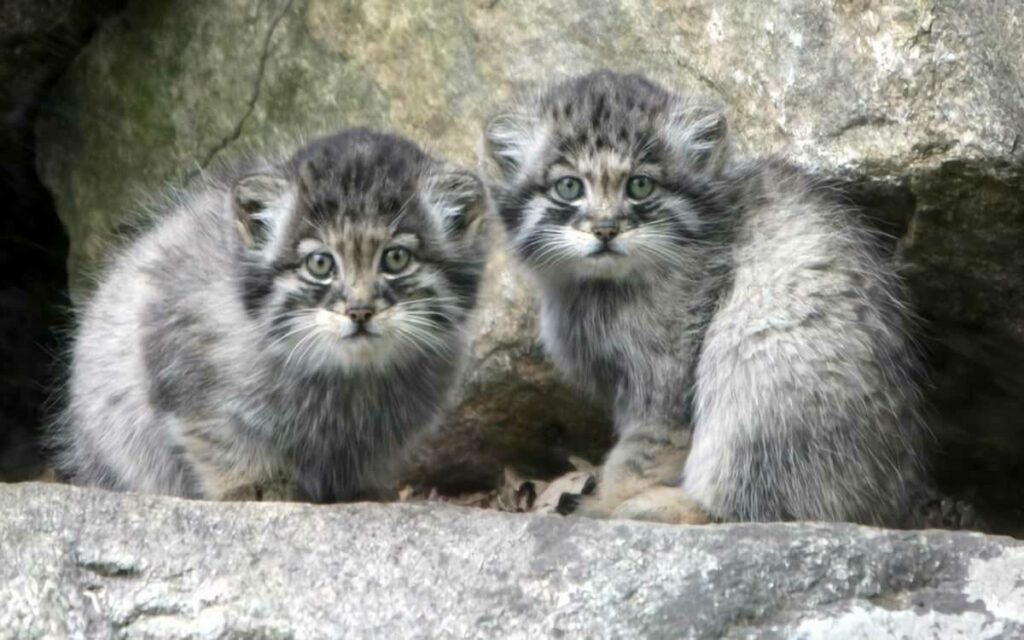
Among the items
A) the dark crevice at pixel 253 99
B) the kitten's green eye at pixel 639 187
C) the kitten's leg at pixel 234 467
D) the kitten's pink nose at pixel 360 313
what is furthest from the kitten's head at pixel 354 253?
the dark crevice at pixel 253 99

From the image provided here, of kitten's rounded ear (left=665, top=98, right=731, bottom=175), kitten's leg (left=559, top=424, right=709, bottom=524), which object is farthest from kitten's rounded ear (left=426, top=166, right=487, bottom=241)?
kitten's leg (left=559, top=424, right=709, bottom=524)

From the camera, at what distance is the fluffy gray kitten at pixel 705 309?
15.5 ft

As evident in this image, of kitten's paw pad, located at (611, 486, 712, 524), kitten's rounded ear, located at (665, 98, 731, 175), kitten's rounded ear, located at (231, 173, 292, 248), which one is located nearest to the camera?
kitten's rounded ear, located at (231, 173, 292, 248)

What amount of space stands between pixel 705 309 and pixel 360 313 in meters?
1.14

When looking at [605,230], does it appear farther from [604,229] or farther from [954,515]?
[954,515]

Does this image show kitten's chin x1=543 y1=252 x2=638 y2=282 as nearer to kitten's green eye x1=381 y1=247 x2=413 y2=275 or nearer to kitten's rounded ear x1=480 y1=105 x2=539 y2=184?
kitten's rounded ear x1=480 y1=105 x2=539 y2=184

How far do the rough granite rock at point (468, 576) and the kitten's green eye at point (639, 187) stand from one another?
48.0 inches

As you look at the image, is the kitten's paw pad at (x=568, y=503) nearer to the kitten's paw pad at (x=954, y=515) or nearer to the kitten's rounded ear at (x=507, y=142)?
the kitten's rounded ear at (x=507, y=142)

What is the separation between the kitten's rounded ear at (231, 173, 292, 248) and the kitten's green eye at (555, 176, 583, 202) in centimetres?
84

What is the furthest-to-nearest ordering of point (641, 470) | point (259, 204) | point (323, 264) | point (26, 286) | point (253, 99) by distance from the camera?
point (26, 286), point (253, 99), point (641, 470), point (259, 204), point (323, 264)

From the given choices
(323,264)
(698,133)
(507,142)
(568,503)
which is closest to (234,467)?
(323,264)

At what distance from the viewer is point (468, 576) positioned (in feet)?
12.8

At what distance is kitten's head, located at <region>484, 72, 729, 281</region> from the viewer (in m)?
4.91

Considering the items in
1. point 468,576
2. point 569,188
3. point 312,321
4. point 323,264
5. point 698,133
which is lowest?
point 468,576
